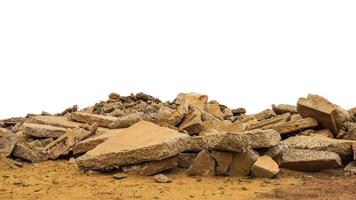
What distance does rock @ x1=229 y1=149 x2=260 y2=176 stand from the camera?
471 inches

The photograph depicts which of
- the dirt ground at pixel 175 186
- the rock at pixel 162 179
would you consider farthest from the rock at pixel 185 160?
the rock at pixel 162 179

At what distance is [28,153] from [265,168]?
7.02 meters

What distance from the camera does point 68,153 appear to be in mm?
15086

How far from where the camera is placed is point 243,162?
12055mm

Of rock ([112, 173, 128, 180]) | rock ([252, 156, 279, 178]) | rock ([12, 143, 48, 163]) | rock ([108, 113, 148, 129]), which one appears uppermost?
rock ([108, 113, 148, 129])

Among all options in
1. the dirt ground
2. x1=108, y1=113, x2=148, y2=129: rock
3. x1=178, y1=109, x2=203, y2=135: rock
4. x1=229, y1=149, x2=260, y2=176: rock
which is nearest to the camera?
the dirt ground

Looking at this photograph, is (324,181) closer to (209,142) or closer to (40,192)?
(209,142)

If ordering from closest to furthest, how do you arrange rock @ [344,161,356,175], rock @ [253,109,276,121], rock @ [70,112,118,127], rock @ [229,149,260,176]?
1. rock @ [229,149,260,176]
2. rock @ [344,161,356,175]
3. rock @ [70,112,118,127]
4. rock @ [253,109,276,121]

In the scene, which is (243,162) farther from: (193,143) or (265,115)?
(265,115)

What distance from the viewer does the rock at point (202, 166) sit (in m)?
12.0

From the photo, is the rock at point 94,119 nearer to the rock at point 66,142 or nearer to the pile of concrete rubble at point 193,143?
the pile of concrete rubble at point 193,143

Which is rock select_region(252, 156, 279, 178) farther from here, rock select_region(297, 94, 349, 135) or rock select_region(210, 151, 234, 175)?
rock select_region(297, 94, 349, 135)

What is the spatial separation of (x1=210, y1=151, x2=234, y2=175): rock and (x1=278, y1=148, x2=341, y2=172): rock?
137 cm

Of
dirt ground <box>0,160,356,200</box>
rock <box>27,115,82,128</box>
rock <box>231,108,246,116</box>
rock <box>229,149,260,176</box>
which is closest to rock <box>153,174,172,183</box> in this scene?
dirt ground <box>0,160,356,200</box>
